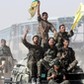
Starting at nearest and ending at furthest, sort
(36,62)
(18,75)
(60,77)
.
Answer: (60,77)
(36,62)
(18,75)

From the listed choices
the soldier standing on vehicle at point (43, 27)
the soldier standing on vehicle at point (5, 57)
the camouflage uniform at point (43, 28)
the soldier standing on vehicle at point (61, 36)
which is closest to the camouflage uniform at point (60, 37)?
the soldier standing on vehicle at point (61, 36)

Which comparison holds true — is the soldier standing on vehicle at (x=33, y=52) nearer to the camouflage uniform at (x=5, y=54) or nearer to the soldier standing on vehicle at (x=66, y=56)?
the soldier standing on vehicle at (x=66, y=56)

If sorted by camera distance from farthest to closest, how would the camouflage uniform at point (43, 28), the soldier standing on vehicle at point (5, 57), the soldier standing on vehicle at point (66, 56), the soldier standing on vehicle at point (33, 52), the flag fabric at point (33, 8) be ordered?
1. the soldier standing on vehicle at point (5, 57)
2. the camouflage uniform at point (43, 28)
3. the flag fabric at point (33, 8)
4. the soldier standing on vehicle at point (33, 52)
5. the soldier standing on vehicle at point (66, 56)

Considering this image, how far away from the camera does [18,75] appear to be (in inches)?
475

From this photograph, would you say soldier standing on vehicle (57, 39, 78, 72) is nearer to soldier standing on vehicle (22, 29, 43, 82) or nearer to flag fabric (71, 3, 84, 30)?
soldier standing on vehicle (22, 29, 43, 82)

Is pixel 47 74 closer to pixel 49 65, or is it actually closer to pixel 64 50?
pixel 49 65

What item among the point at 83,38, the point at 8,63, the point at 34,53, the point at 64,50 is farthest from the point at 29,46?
the point at 83,38

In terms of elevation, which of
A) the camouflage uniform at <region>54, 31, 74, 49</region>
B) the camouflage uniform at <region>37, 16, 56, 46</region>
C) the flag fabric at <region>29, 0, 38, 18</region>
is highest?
the flag fabric at <region>29, 0, 38, 18</region>

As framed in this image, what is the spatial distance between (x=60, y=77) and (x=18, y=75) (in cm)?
217

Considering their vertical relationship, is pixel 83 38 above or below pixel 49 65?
above

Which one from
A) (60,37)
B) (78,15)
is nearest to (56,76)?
(60,37)

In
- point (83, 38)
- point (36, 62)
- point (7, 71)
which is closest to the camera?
point (36, 62)

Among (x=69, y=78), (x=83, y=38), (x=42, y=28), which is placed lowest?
(x=69, y=78)

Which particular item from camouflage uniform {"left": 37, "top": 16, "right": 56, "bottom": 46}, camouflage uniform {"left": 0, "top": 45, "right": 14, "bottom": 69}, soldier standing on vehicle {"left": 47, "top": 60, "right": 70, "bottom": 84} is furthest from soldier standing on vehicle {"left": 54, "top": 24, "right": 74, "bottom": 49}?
camouflage uniform {"left": 0, "top": 45, "right": 14, "bottom": 69}
